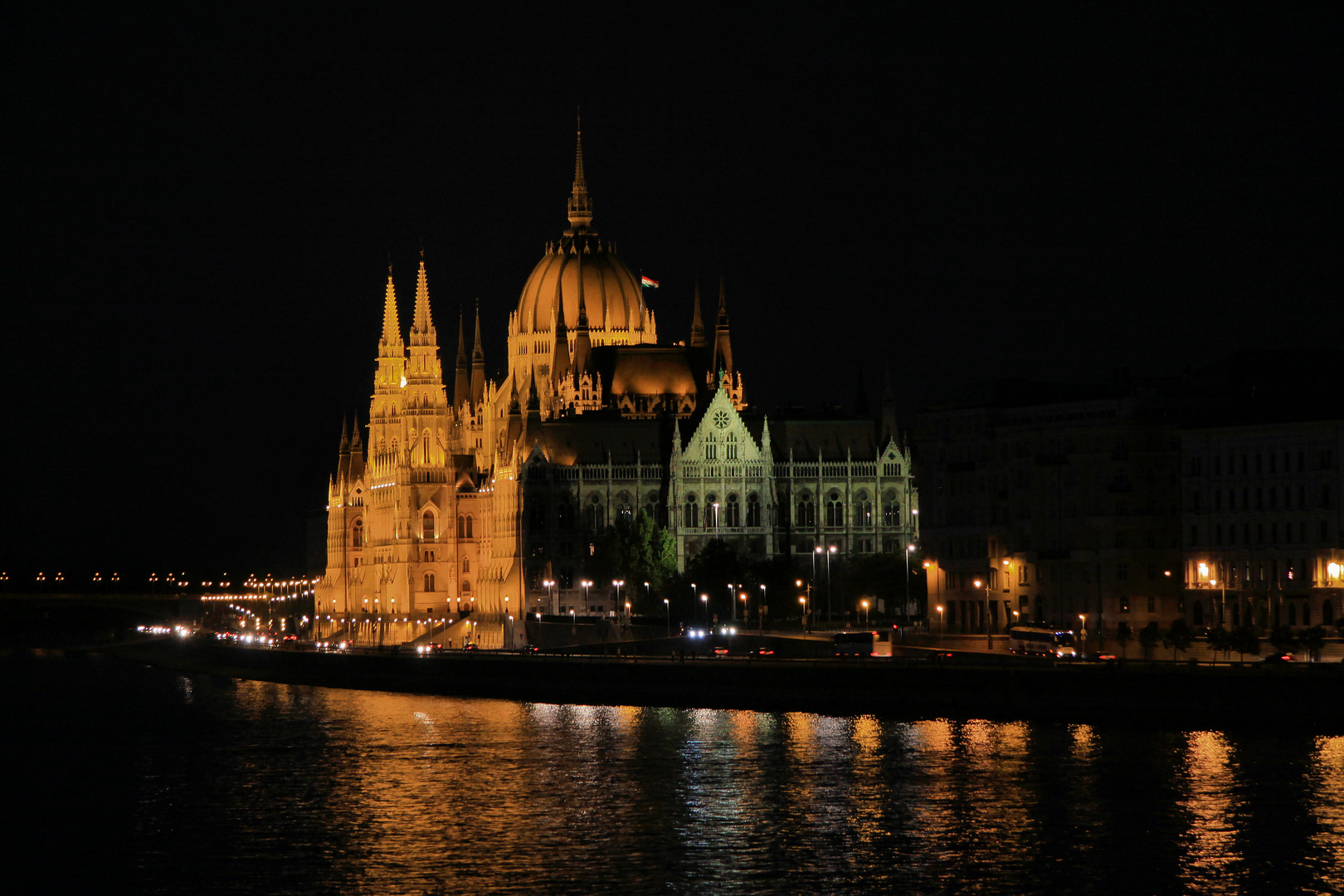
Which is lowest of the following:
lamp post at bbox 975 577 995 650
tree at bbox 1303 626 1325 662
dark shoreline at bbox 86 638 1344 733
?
dark shoreline at bbox 86 638 1344 733

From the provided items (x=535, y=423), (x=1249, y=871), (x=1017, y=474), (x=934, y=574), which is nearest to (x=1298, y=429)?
(x=1017, y=474)

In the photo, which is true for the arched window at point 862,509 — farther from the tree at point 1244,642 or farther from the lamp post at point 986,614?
the tree at point 1244,642

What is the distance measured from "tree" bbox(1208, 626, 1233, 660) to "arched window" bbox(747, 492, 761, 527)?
75.3 meters

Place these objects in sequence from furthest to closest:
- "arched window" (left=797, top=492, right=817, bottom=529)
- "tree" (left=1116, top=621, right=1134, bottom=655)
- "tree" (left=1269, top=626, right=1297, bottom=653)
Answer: "arched window" (left=797, top=492, right=817, bottom=529) < "tree" (left=1116, top=621, right=1134, bottom=655) < "tree" (left=1269, top=626, right=1297, bottom=653)

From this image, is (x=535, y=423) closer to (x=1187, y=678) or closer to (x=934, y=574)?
(x=934, y=574)

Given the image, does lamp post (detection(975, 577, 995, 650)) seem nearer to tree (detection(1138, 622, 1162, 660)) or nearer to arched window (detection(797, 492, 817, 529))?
tree (detection(1138, 622, 1162, 660))

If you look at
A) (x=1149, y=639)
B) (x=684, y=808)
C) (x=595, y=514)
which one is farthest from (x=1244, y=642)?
(x=595, y=514)

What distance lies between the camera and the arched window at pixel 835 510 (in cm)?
17950

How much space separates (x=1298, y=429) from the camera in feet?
374

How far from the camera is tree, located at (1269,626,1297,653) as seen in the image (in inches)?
3883

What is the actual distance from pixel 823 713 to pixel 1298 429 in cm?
2759

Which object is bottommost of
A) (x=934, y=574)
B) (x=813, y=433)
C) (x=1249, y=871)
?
(x=1249, y=871)

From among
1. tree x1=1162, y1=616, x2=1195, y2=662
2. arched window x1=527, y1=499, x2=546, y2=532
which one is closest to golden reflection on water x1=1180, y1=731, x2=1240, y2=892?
tree x1=1162, y1=616, x2=1195, y2=662

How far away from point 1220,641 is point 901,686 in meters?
13.1
